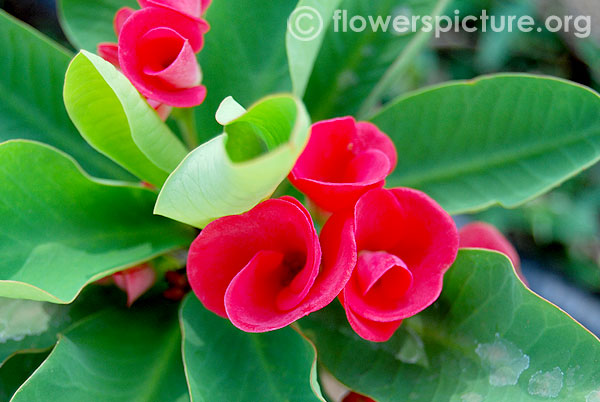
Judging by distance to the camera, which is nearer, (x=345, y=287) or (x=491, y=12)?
(x=345, y=287)

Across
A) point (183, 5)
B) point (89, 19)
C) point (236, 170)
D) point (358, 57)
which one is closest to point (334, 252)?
point (236, 170)

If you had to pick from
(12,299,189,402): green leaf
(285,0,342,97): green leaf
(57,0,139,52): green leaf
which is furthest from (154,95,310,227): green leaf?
(57,0,139,52): green leaf

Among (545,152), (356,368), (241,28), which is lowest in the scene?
(356,368)

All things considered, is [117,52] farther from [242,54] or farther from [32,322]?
[32,322]

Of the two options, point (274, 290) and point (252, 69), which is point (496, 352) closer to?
point (274, 290)

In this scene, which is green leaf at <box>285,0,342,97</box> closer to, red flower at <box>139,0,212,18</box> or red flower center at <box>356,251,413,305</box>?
red flower at <box>139,0,212,18</box>

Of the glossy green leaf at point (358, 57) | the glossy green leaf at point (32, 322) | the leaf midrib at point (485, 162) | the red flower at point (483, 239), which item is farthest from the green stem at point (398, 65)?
the glossy green leaf at point (32, 322)

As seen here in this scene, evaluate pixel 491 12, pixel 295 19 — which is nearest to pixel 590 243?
pixel 491 12
